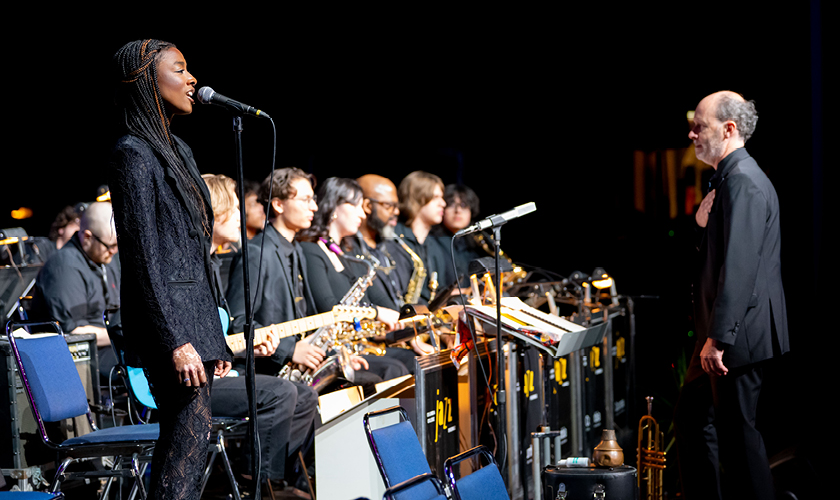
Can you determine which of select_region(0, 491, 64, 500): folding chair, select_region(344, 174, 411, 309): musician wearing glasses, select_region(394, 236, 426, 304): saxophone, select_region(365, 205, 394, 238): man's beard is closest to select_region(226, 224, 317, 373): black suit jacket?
select_region(344, 174, 411, 309): musician wearing glasses

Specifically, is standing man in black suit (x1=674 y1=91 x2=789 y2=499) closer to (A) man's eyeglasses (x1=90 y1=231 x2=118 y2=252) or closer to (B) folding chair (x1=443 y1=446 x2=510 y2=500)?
(B) folding chair (x1=443 y1=446 x2=510 y2=500)

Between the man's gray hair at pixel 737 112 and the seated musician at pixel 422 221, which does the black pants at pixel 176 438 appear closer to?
the man's gray hair at pixel 737 112

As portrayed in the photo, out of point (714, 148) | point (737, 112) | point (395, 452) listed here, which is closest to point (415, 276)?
point (714, 148)

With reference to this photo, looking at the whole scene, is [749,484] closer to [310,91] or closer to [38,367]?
[38,367]

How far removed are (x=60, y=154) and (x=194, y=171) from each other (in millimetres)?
5682

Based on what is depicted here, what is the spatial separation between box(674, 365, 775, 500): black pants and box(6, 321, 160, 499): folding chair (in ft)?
7.64

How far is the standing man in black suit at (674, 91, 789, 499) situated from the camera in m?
3.32

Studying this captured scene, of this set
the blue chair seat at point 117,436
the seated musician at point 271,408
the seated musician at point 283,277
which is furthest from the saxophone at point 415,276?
the blue chair seat at point 117,436

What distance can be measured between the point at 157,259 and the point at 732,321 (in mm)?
2343

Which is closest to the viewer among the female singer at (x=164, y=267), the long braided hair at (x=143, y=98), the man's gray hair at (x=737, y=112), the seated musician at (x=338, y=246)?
the female singer at (x=164, y=267)

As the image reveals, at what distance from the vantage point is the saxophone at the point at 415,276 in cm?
643

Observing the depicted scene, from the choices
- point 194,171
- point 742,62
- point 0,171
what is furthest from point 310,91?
point 194,171

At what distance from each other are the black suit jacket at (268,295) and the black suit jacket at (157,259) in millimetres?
1810

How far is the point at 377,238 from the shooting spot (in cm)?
644
